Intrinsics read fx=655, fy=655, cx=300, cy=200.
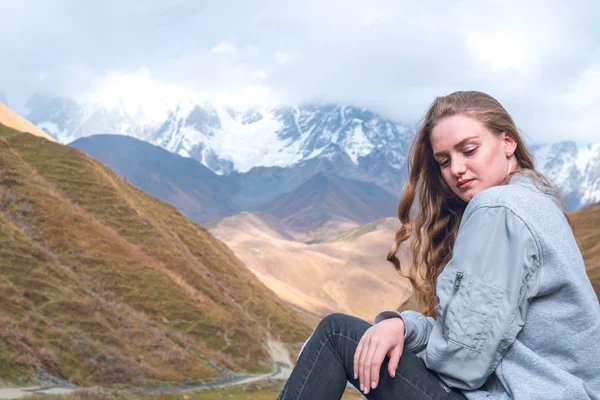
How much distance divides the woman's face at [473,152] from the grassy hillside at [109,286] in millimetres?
28590

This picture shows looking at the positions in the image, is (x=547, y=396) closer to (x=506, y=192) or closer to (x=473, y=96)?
(x=506, y=192)

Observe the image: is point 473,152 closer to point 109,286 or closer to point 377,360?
point 377,360

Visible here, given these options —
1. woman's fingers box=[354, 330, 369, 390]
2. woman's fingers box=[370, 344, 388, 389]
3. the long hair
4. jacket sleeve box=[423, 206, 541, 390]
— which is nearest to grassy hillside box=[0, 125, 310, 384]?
the long hair

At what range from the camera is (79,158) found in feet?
256

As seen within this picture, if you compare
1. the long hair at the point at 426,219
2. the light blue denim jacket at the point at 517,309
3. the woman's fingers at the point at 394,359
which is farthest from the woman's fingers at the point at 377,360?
the long hair at the point at 426,219

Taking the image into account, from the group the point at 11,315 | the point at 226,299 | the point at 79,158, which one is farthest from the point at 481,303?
the point at 79,158

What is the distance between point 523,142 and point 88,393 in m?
23.9

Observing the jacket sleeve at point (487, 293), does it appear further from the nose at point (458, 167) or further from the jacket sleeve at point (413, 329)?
the nose at point (458, 167)

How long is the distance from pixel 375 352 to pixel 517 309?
92cm

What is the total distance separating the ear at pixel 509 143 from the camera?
482 cm

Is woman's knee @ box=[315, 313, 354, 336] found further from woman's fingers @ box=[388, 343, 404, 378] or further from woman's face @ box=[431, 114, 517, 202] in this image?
woman's face @ box=[431, 114, 517, 202]

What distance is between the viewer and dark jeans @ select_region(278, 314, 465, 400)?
427cm

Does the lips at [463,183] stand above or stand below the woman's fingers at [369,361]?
above

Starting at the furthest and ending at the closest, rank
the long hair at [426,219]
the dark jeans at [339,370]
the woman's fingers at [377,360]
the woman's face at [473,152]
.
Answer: the long hair at [426,219] < the woman's face at [473,152] < the dark jeans at [339,370] < the woman's fingers at [377,360]
